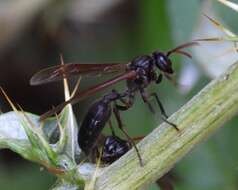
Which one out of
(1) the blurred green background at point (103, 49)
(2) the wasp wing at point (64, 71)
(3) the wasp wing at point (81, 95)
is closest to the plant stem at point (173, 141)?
(3) the wasp wing at point (81, 95)

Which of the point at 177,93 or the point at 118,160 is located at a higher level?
the point at 118,160

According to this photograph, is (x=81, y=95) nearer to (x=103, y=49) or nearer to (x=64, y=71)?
(x=64, y=71)

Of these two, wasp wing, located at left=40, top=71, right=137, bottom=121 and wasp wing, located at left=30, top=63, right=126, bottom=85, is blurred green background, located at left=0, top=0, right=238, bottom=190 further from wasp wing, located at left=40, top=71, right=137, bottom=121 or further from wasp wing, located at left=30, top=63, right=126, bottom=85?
wasp wing, located at left=40, top=71, right=137, bottom=121

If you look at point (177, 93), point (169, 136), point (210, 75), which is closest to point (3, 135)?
point (169, 136)

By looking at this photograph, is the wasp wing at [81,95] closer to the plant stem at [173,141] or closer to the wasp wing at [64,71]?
the wasp wing at [64,71]

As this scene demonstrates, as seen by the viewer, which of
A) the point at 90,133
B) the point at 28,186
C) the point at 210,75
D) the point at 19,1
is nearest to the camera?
the point at 90,133

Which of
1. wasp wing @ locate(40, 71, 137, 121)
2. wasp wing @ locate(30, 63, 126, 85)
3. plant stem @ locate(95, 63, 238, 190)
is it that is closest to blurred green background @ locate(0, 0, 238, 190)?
wasp wing @ locate(30, 63, 126, 85)

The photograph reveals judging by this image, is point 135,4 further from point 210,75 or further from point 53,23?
point 210,75

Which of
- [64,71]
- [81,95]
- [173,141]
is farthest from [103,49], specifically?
[173,141]
